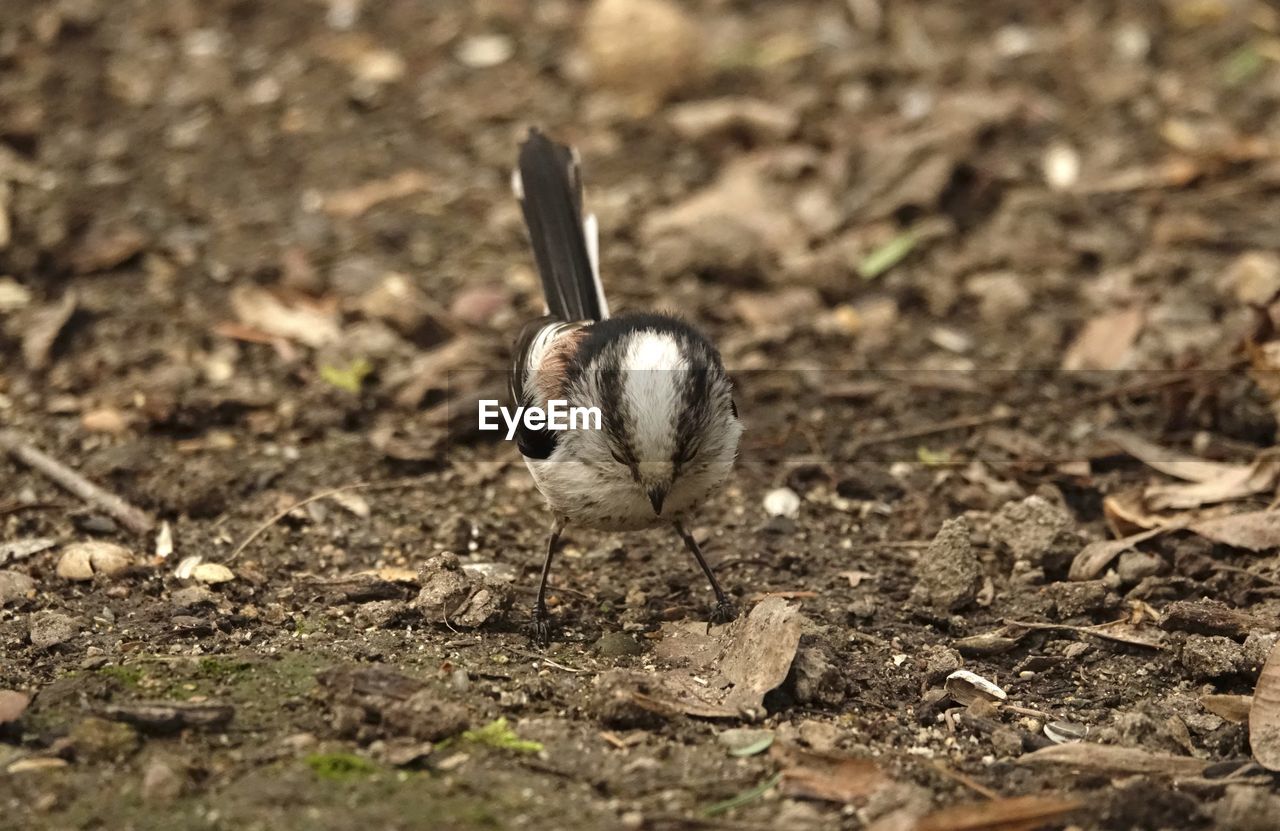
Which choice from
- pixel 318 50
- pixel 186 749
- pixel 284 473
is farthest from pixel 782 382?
pixel 318 50

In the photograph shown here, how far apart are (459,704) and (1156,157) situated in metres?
6.36

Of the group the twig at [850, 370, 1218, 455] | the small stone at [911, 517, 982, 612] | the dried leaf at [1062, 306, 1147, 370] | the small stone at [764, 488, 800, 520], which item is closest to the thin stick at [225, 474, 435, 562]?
the small stone at [764, 488, 800, 520]

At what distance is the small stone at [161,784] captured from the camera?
3.89 metres

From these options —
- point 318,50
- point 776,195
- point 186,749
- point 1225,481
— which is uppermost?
point 318,50

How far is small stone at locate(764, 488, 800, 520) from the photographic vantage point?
634cm

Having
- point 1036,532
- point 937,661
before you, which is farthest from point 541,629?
point 1036,532

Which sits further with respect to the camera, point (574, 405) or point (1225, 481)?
point (1225, 481)

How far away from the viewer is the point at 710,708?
4570 millimetres

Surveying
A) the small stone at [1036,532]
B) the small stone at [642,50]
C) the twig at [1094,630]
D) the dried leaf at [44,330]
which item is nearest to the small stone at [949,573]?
the twig at [1094,630]

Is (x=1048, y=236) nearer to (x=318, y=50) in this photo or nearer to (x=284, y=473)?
(x=284, y=473)

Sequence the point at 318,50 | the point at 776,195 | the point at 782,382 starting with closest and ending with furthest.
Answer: the point at 782,382 → the point at 776,195 → the point at 318,50

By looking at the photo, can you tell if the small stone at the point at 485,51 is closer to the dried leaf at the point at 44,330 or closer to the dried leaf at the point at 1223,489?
the dried leaf at the point at 44,330

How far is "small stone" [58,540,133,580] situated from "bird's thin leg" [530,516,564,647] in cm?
153

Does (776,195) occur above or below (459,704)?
above
